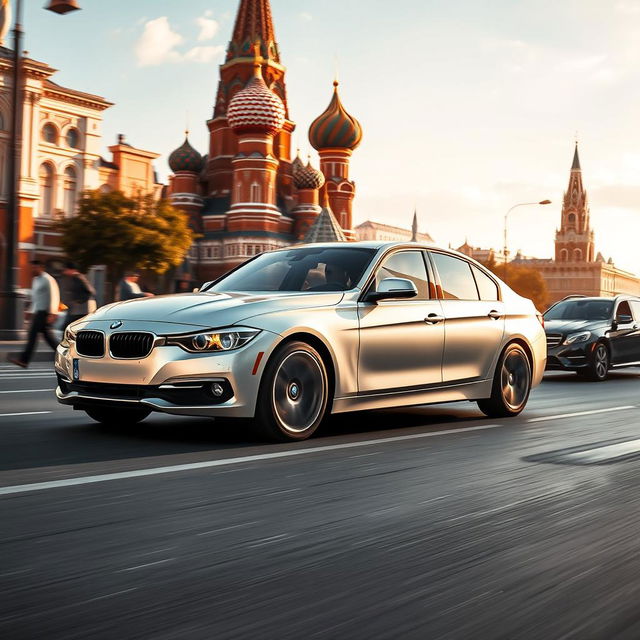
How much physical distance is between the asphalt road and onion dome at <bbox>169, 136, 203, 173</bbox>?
90.8m

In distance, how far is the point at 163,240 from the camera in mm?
45531

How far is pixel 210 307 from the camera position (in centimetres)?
687

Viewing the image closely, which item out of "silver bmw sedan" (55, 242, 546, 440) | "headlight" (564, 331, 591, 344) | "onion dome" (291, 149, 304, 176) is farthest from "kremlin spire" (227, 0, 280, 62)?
"silver bmw sedan" (55, 242, 546, 440)

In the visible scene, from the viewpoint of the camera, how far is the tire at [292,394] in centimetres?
669

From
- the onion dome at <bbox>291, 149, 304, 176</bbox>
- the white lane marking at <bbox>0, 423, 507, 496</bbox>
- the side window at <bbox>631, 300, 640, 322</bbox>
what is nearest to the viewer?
the white lane marking at <bbox>0, 423, 507, 496</bbox>

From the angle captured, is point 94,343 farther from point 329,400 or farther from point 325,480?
point 325,480

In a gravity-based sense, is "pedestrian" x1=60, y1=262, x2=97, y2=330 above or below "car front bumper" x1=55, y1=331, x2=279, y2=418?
above

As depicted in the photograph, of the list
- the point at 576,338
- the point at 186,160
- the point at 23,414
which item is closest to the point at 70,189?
the point at 186,160

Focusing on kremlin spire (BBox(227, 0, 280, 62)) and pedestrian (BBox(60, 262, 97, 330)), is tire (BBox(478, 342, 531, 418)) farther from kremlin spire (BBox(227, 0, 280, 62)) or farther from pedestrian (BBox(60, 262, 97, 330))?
kremlin spire (BBox(227, 0, 280, 62))

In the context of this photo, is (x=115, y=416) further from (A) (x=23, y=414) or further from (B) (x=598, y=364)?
(B) (x=598, y=364)

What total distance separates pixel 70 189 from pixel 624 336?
44.0m

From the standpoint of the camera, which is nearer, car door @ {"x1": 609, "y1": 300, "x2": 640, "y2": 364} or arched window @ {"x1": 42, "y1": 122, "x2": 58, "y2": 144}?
car door @ {"x1": 609, "y1": 300, "x2": 640, "y2": 364}

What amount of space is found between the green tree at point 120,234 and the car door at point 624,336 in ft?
99.0

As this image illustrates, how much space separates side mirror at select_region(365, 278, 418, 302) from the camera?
298 inches
